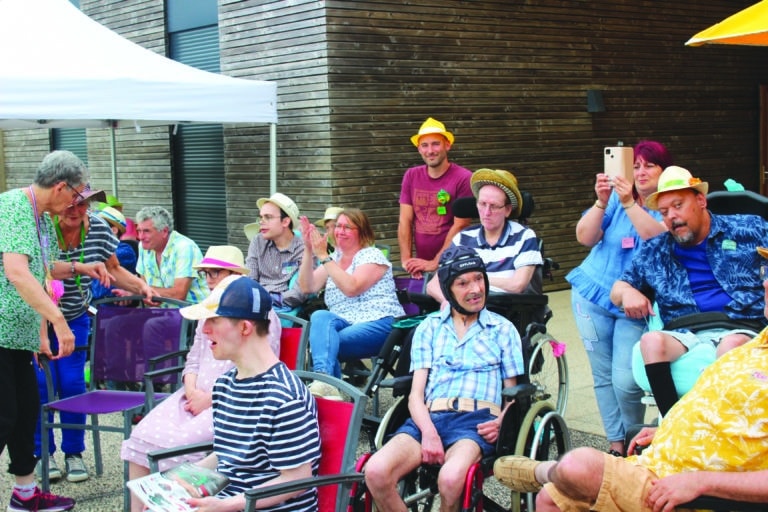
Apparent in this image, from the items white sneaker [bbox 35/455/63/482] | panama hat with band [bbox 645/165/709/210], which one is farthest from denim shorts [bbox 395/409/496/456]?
white sneaker [bbox 35/455/63/482]

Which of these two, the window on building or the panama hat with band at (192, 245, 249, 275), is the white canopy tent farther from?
the panama hat with band at (192, 245, 249, 275)

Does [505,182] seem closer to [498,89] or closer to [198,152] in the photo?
[498,89]

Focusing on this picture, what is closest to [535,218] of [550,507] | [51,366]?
[51,366]

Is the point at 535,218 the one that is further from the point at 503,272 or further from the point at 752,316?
the point at 752,316

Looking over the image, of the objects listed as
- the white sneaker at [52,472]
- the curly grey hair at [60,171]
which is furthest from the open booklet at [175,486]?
the white sneaker at [52,472]

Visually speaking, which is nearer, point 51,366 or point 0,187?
point 51,366

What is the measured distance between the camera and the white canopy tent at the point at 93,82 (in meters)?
7.10

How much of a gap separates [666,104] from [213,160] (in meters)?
5.67

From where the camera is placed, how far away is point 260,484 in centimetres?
319

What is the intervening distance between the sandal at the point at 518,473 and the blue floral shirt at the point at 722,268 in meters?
1.15

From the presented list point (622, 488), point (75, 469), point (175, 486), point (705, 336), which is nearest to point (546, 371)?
point (705, 336)

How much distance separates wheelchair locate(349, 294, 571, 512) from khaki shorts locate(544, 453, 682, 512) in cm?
66

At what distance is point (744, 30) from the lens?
14.4 ft

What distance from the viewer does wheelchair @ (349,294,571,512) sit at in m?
3.64
